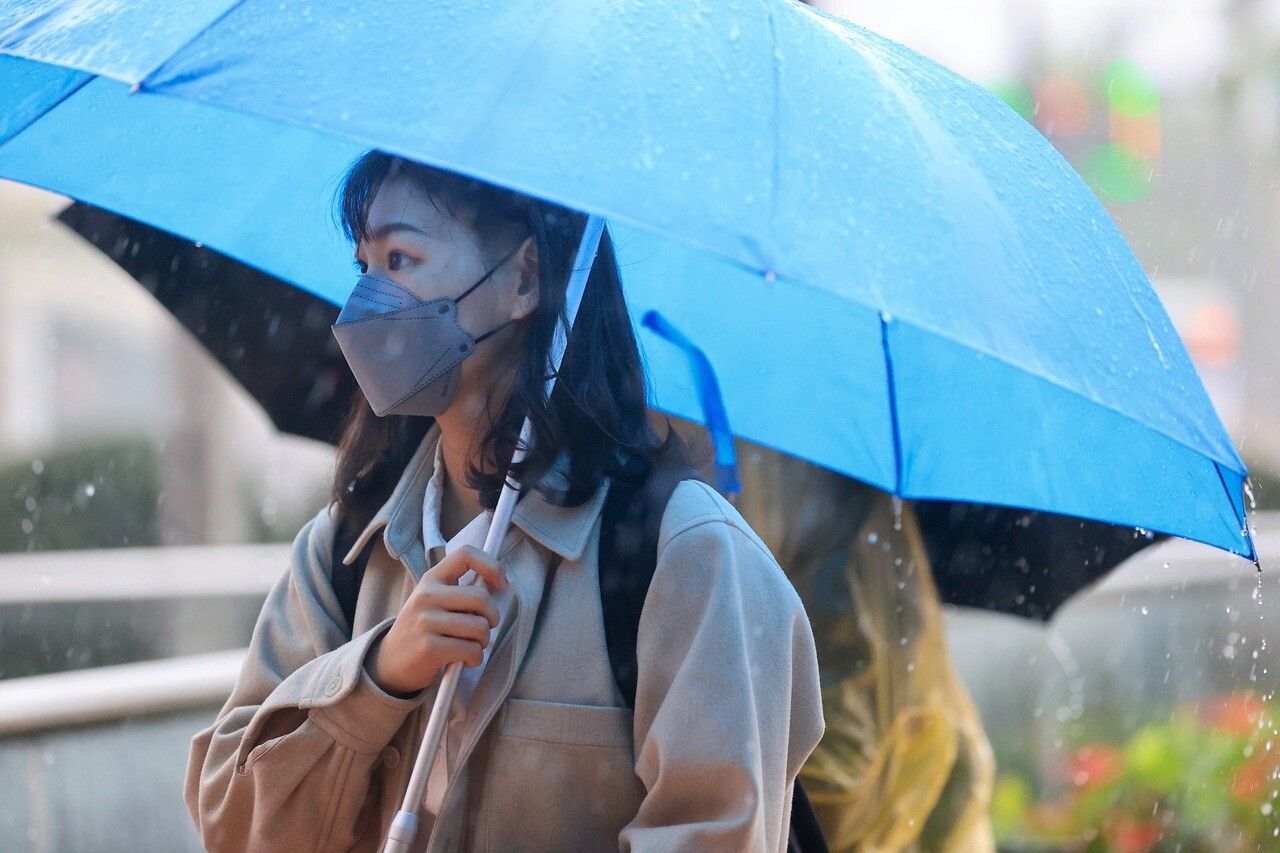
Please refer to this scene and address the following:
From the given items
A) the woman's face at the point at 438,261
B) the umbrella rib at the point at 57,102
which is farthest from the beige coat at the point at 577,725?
the umbrella rib at the point at 57,102

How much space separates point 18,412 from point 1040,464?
23.0m

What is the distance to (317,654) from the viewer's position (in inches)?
97.1

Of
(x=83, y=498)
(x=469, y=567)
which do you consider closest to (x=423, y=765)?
(x=469, y=567)

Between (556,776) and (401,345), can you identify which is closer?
(556,776)

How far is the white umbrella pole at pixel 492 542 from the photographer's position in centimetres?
218

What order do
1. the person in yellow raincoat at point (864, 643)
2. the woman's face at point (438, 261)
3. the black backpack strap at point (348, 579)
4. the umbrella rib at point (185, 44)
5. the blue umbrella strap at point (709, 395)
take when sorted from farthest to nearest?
the person in yellow raincoat at point (864, 643), the blue umbrella strap at point (709, 395), the black backpack strap at point (348, 579), the woman's face at point (438, 261), the umbrella rib at point (185, 44)

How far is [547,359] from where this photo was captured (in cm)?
241

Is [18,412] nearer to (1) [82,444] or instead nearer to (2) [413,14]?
(1) [82,444]

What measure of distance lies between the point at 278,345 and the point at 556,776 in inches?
61.9

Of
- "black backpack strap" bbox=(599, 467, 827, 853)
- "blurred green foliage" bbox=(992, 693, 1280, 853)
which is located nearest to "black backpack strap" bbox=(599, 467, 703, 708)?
"black backpack strap" bbox=(599, 467, 827, 853)

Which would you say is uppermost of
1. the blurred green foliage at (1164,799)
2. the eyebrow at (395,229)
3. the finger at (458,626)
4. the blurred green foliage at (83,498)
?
the eyebrow at (395,229)

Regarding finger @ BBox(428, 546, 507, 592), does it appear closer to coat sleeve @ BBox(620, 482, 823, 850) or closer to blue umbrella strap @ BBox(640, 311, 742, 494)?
coat sleeve @ BBox(620, 482, 823, 850)

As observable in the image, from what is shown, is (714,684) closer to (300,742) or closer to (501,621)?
(501,621)

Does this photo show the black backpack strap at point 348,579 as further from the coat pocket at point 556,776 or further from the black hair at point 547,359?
the coat pocket at point 556,776
